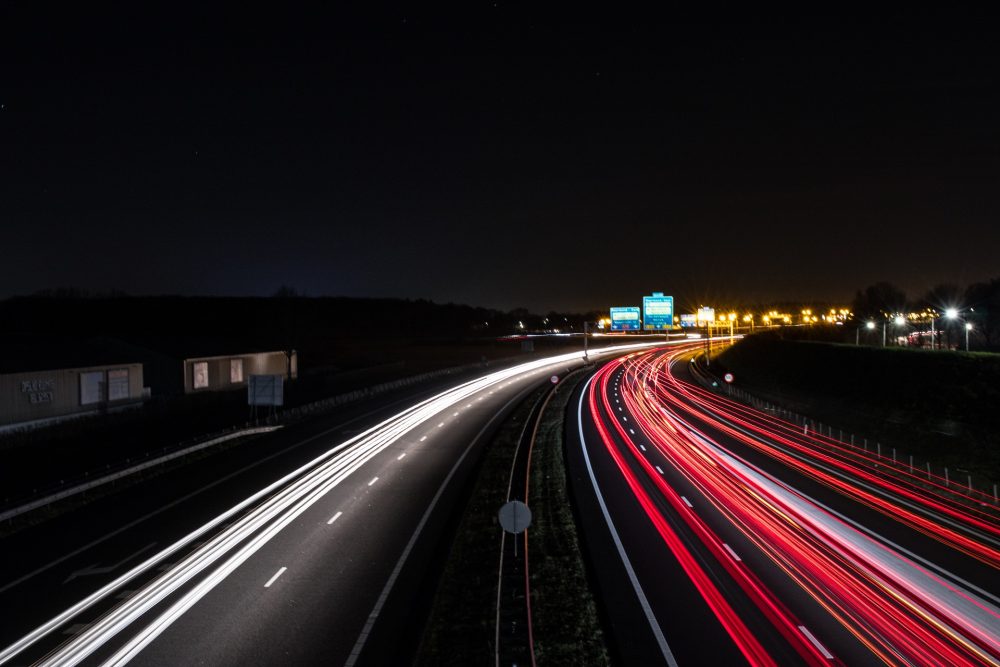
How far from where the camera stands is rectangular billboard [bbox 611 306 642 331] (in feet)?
234

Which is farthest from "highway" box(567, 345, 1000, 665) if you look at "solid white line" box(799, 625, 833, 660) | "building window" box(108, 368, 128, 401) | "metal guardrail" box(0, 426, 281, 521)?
"building window" box(108, 368, 128, 401)

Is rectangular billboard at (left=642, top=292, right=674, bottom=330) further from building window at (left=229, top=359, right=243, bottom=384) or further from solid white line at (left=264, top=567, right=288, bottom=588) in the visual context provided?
solid white line at (left=264, top=567, right=288, bottom=588)

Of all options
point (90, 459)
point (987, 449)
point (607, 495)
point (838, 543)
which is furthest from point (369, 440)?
point (987, 449)

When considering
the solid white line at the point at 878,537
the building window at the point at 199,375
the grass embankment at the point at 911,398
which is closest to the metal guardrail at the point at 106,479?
the building window at the point at 199,375

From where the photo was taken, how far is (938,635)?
39.4 feet

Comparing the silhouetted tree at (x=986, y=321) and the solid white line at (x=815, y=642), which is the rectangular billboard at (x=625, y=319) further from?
the solid white line at (x=815, y=642)

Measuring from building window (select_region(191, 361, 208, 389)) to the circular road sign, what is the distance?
1656 inches

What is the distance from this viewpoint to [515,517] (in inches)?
541

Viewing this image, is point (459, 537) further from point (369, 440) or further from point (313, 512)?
point (369, 440)

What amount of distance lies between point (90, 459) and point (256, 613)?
787 inches

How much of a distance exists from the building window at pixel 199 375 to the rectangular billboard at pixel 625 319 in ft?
140

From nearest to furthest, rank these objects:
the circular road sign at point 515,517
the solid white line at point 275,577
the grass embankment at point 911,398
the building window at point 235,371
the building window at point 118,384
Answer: the circular road sign at point 515,517 → the solid white line at point 275,577 → the grass embankment at point 911,398 → the building window at point 118,384 → the building window at point 235,371

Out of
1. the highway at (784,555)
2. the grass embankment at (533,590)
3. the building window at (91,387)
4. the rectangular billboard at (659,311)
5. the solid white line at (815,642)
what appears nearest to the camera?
the solid white line at (815,642)

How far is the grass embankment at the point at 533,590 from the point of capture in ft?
38.0
